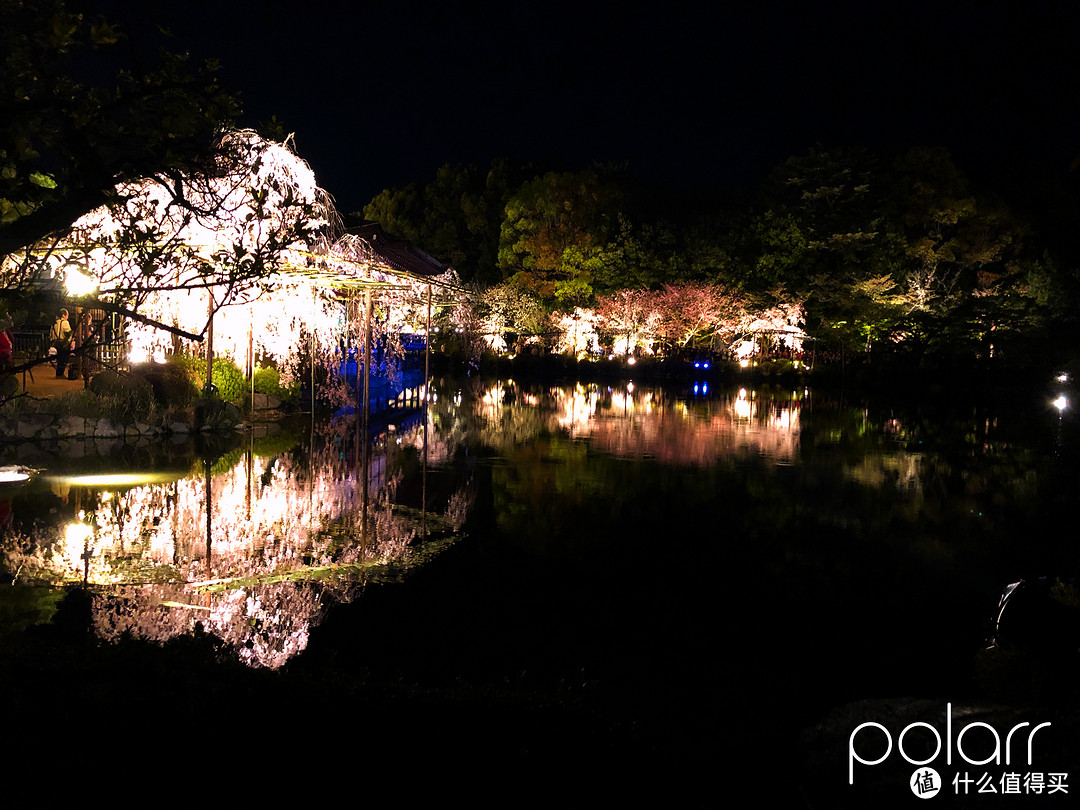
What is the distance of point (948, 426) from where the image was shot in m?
22.7

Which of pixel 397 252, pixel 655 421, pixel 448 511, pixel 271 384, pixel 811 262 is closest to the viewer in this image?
pixel 448 511

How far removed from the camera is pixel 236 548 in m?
8.36

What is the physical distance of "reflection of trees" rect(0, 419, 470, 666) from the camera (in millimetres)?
6406

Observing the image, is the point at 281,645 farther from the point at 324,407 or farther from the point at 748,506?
the point at 324,407

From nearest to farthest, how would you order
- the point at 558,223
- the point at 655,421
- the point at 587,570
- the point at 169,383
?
the point at 587,570
the point at 169,383
the point at 655,421
the point at 558,223

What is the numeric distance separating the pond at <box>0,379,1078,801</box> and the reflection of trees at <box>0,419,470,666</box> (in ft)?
0.12

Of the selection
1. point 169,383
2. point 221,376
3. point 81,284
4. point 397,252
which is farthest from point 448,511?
point 397,252

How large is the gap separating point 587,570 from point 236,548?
135 inches

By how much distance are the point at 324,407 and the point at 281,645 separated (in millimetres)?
15763

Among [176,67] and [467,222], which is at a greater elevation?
[467,222]

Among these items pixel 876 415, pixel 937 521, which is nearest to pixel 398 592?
pixel 937 521

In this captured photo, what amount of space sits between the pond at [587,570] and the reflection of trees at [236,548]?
1.5 inches

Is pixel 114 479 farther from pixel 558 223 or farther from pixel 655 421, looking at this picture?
pixel 558 223

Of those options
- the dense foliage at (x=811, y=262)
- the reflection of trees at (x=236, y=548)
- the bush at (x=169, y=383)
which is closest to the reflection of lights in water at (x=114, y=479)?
the reflection of trees at (x=236, y=548)
